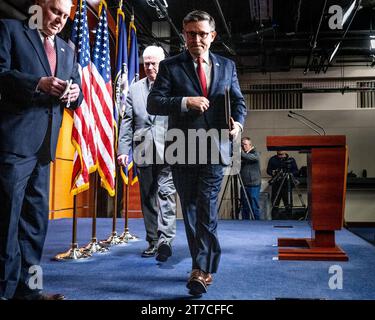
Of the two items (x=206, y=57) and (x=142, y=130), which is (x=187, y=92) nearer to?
(x=206, y=57)

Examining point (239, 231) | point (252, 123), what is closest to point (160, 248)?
point (239, 231)

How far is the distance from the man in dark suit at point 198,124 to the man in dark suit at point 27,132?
1.63 ft

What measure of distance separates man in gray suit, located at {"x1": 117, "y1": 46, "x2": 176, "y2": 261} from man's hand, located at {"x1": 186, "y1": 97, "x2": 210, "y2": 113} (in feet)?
3.55

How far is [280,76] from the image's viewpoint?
9.42m

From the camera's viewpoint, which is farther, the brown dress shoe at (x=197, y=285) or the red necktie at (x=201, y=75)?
the red necktie at (x=201, y=75)

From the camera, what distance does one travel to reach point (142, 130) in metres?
3.10

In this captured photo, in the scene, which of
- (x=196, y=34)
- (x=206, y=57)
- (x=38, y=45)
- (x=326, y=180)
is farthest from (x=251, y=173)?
(x=38, y=45)

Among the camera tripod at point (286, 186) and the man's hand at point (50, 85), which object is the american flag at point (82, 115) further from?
the camera tripod at point (286, 186)

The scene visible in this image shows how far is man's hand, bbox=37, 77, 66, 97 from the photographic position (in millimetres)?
1630

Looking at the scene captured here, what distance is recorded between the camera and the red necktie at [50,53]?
69.1 inches

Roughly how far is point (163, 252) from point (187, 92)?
4.08 ft
